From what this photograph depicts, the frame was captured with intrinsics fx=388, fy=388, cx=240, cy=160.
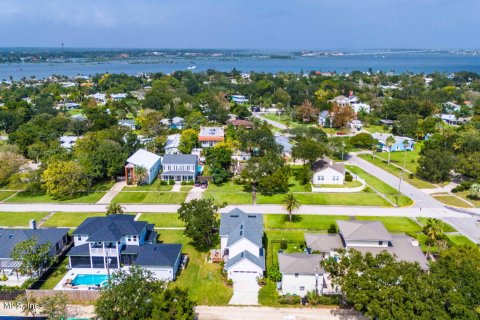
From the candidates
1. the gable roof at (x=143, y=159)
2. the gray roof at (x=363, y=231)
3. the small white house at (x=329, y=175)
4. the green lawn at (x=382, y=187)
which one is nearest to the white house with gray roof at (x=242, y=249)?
the gray roof at (x=363, y=231)

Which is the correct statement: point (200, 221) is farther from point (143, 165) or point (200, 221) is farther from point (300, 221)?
point (143, 165)

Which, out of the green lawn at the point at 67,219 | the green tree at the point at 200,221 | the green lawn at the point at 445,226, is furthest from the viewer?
the green lawn at the point at 67,219

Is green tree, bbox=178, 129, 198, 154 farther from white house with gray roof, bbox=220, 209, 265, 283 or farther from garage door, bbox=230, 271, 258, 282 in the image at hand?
garage door, bbox=230, 271, 258, 282

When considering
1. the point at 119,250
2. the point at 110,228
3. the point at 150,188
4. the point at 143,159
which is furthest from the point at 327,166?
the point at 110,228

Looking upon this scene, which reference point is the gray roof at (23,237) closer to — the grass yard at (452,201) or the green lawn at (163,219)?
the green lawn at (163,219)

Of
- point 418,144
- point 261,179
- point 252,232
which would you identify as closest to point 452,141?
point 418,144
